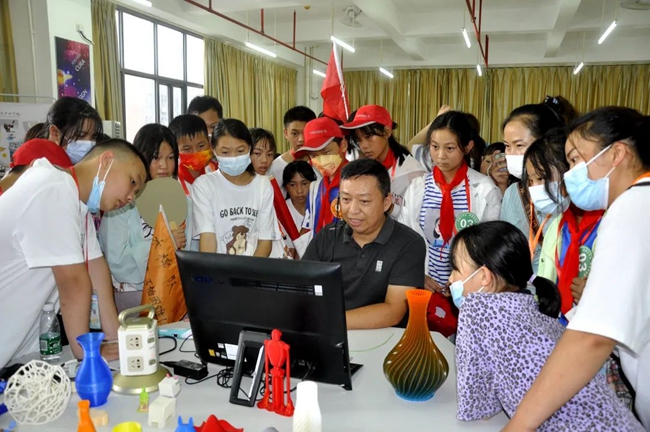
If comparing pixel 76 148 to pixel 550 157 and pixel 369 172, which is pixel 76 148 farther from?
pixel 550 157

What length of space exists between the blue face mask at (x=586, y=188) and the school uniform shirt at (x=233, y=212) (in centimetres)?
178

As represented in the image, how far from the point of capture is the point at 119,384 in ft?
4.66

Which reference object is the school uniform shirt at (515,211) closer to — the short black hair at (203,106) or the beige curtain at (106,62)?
the short black hair at (203,106)

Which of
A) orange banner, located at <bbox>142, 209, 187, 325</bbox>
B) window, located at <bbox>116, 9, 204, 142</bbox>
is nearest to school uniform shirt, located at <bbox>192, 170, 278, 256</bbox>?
orange banner, located at <bbox>142, 209, 187, 325</bbox>

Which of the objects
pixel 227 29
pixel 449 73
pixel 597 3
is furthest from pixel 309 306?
pixel 449 73

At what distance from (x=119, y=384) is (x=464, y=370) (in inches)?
38.7

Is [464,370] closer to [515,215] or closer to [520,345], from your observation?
[520,345]

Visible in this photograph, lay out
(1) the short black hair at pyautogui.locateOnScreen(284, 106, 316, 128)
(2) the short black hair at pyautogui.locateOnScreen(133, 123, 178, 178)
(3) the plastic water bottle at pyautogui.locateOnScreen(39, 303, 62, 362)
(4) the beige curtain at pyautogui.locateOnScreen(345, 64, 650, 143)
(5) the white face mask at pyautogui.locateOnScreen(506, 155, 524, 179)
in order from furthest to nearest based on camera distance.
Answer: (4) the beige curtain at pyautogui.locateOnScreen(345, 64, 650, 143) → (1) the short black hair at pyautogui.locateOnScreen(284, 106, 316, 128) → (2) the short black hair at pyautogui.locateOnScreen(133, 123, 178, 178) → (5) the white face mask at pyautogui.locateOnScreen(506, 155, 524, 179) → (3) the plastic water bottle at pyautogui.locateOnScreen(39, 303, 62, 362)

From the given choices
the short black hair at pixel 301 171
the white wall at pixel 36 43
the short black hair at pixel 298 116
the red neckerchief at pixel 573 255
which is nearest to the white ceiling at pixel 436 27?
the white wall at pixel 36 43

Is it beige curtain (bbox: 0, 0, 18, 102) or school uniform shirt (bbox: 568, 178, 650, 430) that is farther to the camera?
beige curtain (bbox: 0, 0, 18, 102)

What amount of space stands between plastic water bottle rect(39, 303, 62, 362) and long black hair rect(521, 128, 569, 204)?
1.89 meters

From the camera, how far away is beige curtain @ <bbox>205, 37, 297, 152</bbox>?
819 centimetres

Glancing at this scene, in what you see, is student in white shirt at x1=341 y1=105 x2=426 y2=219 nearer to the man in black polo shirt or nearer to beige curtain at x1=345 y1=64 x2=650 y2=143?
the man in black polo shirt

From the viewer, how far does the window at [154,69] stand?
659 cm
